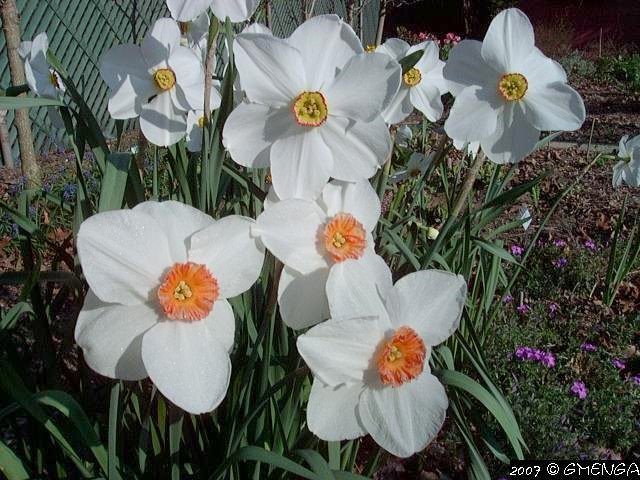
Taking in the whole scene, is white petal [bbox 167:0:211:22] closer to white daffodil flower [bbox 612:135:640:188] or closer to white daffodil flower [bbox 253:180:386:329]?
white daffodil flower [bbox 253:180:386:329]

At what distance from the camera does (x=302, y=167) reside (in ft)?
3.03

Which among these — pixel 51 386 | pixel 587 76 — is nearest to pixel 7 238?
pixel 51 386

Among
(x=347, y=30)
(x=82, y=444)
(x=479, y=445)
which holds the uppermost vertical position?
(x=347, y=30)

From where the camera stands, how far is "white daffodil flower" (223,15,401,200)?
92 centimetres

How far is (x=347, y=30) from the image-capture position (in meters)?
0.95

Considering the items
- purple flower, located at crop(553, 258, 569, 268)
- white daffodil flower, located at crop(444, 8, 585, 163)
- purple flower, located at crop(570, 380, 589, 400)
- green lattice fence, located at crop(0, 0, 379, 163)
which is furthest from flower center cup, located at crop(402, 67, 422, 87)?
green lattice fence, located at crop(0, 0, 379, 163)

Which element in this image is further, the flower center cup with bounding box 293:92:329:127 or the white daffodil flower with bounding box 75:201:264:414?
the flower center cup with bounding box 293:92:329:127

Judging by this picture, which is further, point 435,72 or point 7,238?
point 7,238

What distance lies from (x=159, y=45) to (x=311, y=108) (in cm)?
47

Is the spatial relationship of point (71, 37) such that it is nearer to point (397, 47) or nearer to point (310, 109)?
point (397, 47)

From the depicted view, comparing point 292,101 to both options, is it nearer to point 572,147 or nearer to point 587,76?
point 572,147

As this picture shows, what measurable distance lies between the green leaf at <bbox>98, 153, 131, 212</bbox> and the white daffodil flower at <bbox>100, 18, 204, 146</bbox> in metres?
0.27

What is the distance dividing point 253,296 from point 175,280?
528mm

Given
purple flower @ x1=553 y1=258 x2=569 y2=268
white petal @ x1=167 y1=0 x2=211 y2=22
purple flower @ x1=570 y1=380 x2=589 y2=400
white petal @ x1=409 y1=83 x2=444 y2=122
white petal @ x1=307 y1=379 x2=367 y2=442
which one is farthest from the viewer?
purple flower @ x1=553 y1=258 x2=569 y2=268
